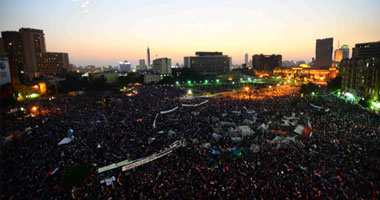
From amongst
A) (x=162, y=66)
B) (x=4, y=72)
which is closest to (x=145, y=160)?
(x=4, y=72)

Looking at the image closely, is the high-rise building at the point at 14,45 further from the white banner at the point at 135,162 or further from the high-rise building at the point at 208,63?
the white banner at the point at 135,162

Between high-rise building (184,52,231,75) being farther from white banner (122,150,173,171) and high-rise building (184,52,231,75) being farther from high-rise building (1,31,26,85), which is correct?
white banner (122,150,173,171)

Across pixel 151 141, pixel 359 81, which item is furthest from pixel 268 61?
pixel 151 141

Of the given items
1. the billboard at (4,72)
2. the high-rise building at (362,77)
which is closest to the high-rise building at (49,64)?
the billboard at (4,72)

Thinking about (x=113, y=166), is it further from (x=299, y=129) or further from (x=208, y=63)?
(x=208, y=63)

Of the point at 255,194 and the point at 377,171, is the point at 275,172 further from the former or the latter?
the point at 377,171

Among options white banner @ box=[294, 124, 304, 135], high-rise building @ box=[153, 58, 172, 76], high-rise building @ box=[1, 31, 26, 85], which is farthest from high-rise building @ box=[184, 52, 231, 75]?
white banner @ box=[294, 124, 304, 135]
